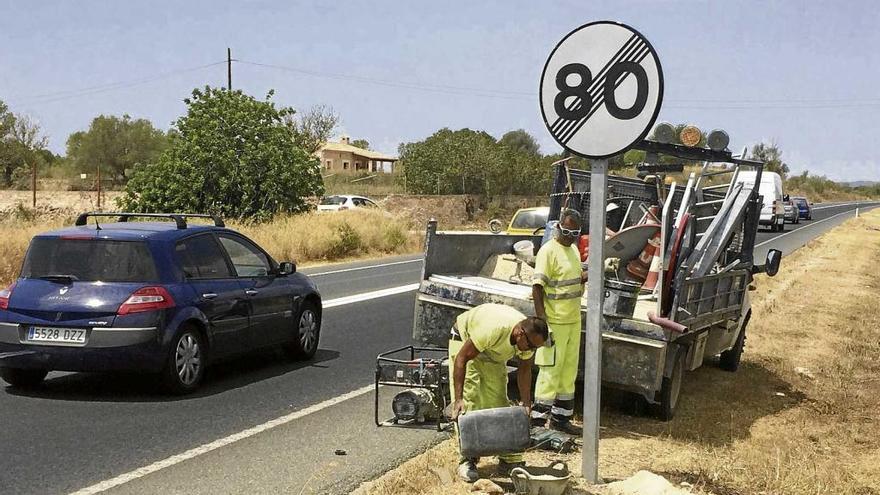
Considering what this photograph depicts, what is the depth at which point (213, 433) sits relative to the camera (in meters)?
6.75

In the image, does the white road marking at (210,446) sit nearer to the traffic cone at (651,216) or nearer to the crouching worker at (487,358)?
the crouching worker at (487,358)

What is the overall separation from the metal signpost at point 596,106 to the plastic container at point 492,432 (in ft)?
1.35

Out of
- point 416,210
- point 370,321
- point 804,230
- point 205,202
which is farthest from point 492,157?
point 370,321

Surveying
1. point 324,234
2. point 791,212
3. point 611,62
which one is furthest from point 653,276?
point 791,212

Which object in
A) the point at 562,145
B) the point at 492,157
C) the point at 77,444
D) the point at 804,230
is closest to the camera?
the point at 562,145

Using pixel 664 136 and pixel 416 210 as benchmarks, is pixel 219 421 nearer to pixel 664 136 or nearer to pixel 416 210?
pixel 664 136

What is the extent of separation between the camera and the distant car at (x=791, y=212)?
51125 millimetres

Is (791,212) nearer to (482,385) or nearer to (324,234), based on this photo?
(324,234)

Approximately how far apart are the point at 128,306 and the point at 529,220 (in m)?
10.7

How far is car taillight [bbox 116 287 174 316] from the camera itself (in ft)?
25.2

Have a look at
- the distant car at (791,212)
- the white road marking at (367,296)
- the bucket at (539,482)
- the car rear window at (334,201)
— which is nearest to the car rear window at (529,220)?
the white road marking at (367,296)

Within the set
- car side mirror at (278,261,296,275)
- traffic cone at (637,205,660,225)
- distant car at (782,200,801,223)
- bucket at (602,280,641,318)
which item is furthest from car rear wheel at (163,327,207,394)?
distant car at (782,200,801,223)

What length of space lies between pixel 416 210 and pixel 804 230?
19.4 m

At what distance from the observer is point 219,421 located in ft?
23.4
